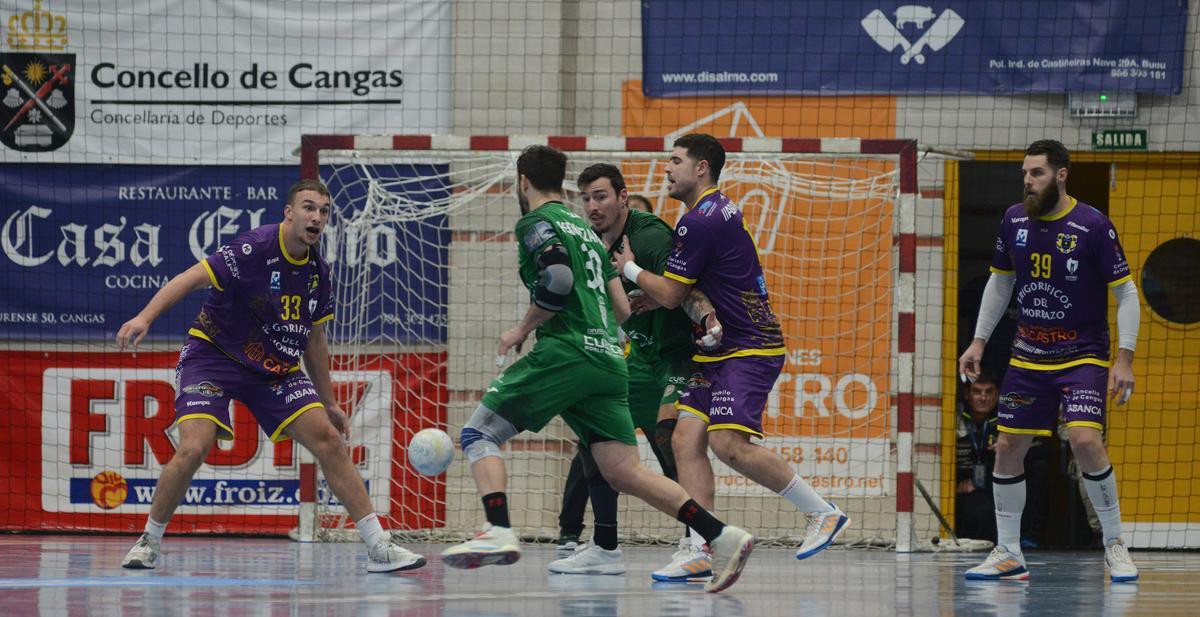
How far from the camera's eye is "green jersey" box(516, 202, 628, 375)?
7418 millimetres

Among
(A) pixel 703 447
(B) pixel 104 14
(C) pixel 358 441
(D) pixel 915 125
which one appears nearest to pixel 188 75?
(B) pixel 104 14

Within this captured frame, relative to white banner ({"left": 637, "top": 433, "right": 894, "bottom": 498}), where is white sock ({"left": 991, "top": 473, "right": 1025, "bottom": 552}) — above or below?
above

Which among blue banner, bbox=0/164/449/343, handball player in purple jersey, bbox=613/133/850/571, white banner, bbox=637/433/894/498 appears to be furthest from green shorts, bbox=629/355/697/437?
blue banner, bbox=0/164/449/343

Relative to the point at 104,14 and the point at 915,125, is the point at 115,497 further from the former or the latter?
the point at 915,125

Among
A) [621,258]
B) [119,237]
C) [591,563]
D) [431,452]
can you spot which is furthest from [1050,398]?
[119,237]

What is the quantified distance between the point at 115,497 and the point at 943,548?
6.36 metres

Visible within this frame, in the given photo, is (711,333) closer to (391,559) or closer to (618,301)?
(618,301)

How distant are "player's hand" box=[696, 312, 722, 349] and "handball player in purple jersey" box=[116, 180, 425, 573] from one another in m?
2.05

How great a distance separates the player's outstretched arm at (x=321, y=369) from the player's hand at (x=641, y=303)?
171cm

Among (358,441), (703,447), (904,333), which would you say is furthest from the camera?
(358,441)

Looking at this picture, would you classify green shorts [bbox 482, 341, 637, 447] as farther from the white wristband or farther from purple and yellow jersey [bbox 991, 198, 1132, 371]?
purple and yellow jersey [bbox 991, 198, 1132, 371]

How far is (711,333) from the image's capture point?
25.4 ft

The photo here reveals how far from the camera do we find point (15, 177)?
42.2ft

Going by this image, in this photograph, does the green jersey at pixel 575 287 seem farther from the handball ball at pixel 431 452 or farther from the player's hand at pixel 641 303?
the handball ball at pixel 431 452
